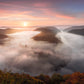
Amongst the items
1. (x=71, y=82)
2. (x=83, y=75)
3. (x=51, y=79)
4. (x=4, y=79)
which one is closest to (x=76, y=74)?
(x=83, y=75)

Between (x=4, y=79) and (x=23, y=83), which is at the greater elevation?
(x=4, y=79)

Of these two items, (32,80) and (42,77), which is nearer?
(32,80)

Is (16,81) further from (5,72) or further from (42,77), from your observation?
(42,77)

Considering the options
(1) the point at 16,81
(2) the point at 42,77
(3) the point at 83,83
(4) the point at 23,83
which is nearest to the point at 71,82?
(3) the point at 83,83

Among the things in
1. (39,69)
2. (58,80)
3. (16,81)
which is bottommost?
(39,69)

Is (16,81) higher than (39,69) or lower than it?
higher

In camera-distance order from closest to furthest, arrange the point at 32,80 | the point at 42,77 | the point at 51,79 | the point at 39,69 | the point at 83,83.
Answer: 1. the point at 83,83
2. the point at 32,80
3. the point at 51,79
4. the point at 42,77
5. the point at 39,69

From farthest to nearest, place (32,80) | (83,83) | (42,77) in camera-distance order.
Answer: (42,77) < (32,80) < (83,83)

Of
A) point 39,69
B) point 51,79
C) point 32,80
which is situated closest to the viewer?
point 32,80

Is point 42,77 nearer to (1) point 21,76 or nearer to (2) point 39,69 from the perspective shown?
(1) point 21,76
